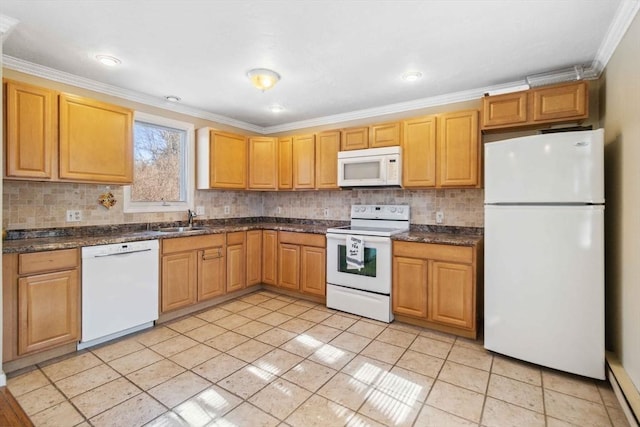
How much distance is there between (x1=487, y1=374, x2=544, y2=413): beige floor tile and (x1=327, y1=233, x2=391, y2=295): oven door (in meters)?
1.22

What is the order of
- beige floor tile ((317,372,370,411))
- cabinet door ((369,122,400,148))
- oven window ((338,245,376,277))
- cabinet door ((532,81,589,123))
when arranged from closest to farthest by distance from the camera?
beige floor tile ((317,372,370,411))
cabinet door ((532,81,589,123))
oven window ((338,245,376,277))
cabinet door ((369,122,400,148))

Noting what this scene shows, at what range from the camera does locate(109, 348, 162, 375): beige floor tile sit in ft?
7.49

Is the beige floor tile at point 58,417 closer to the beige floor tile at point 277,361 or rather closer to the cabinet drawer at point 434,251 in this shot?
the beige floor tile at point 277,361

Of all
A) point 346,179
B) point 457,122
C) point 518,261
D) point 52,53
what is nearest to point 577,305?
point 518,261

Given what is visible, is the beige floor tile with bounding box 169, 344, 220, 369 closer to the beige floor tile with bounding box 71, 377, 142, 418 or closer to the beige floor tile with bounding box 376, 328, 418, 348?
Answer: the beige floor tile with bounding box 71, 377, 142, 418

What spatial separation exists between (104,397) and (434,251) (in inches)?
108

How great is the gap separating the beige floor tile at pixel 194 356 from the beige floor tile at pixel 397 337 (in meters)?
1.46

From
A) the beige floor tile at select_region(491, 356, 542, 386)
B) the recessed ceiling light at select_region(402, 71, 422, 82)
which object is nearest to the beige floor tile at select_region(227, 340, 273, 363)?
the beige floor tile at select_region(491, 356, 542, 386)

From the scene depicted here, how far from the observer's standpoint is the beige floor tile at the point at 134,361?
7.49ft

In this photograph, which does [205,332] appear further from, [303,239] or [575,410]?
[575,410]

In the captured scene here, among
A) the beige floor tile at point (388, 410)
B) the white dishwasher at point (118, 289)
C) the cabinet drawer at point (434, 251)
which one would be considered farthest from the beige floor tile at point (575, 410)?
the white dishwasher at point (118, 289)

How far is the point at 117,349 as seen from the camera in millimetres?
2588

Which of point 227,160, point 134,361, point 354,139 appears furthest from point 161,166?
point 354,139

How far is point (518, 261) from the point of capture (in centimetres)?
235
